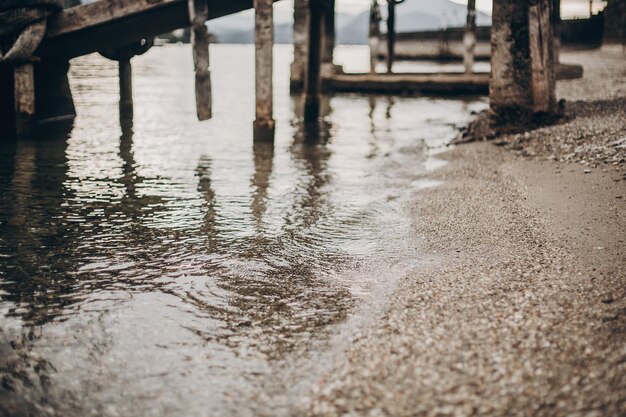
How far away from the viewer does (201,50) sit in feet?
30.3

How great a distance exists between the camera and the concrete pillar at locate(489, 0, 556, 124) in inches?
336

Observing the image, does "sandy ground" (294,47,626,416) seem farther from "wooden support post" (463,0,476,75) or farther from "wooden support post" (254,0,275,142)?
"wooden support post" (463,0,476,75)

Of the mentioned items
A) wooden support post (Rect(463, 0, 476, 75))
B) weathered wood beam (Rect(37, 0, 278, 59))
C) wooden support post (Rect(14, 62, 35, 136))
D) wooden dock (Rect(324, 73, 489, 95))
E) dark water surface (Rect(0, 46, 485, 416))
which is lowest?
dark water surface (Rect(0, 46, 485, 416))

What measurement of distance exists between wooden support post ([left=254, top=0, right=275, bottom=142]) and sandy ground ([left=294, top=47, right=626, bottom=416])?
486 cm

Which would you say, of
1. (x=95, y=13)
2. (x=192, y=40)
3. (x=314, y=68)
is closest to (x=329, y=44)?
(x=314, y=68)

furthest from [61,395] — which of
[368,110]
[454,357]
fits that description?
[368,110]

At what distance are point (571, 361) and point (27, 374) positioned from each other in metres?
2.48

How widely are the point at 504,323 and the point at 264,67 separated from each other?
7209mm

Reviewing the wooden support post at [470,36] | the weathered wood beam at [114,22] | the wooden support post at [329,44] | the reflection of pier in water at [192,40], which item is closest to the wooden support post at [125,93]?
the reflection of pier in water at [192,40]

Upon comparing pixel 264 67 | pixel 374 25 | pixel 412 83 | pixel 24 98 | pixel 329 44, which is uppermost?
pixel 374 25

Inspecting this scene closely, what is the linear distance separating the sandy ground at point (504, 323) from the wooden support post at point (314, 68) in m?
7.14

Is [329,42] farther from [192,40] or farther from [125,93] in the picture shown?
[192,40]

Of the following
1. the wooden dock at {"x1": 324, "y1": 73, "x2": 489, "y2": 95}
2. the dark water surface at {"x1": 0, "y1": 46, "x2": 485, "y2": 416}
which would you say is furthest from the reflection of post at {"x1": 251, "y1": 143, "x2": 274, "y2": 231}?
the wooden dock at {"x1": 324, "y1": 73, "x2": 489, "y2": 95}

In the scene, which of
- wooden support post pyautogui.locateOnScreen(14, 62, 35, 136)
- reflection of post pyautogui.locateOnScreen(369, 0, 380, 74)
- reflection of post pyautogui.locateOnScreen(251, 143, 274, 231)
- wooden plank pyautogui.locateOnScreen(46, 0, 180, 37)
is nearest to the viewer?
reflection of post pyautogui.locateOnScreen(251, 143, 274, 231)
